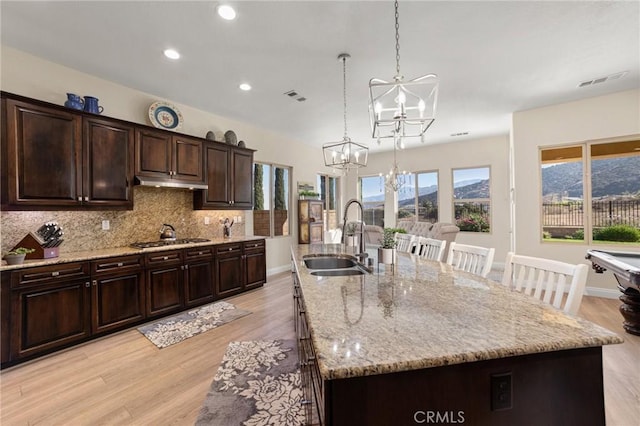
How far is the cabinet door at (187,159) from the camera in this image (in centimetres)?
390

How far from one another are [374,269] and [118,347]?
2738mm

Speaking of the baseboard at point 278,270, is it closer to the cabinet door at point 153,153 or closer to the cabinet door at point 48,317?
the cabinet door at point 153,153

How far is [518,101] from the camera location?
443 cm

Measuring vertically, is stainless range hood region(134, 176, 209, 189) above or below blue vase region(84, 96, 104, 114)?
below

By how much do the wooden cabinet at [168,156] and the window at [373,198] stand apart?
569 cm

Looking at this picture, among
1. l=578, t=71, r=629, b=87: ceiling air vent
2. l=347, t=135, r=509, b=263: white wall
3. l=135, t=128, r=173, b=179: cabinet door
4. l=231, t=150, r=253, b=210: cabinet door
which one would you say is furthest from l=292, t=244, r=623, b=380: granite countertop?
l=347, t=135, r=509, b=263: white wall

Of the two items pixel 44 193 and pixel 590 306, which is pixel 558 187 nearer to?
pixel 590 306

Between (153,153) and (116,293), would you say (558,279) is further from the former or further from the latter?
(153,153)

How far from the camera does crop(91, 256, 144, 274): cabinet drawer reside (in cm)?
288

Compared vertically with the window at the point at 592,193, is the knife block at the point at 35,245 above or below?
below

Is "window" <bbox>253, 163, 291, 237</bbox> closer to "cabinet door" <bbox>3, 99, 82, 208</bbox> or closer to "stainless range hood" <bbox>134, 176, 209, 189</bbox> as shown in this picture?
"stainless range hood" <bbox>134, 176, 209, 189</bbox>

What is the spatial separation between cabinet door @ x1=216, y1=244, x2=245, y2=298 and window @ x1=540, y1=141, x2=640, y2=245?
5.21 metres

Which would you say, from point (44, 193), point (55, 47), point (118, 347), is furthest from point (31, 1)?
point (118, 347)

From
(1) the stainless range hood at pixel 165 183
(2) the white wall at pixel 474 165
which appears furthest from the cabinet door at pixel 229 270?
(2) the white wall at pixel 474 165
